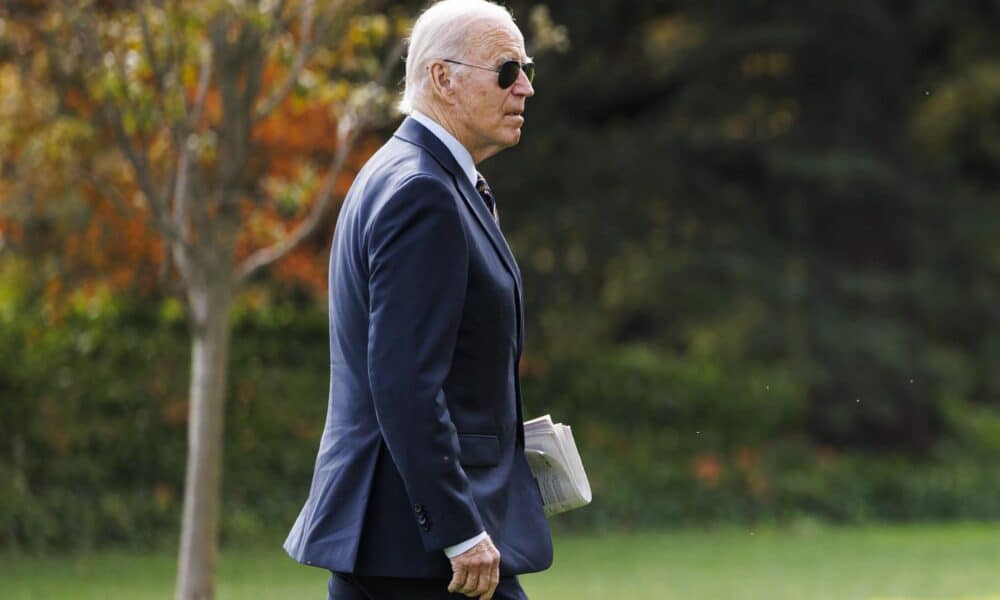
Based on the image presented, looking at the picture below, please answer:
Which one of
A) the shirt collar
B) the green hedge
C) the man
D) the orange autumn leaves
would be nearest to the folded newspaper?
the man

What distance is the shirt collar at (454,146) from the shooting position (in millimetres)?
3158

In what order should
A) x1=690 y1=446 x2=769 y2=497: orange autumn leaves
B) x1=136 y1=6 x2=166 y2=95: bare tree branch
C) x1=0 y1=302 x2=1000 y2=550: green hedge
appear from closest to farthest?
x1=136 y1=6 x2=166 y2=95: bare tree branch
x1=0 y1=302 x2=1000 y2=550: green hedge
x1=690 y1=446 x2=769 y2=497: orange autumn leaves

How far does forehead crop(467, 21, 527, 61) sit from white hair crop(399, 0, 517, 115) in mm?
11

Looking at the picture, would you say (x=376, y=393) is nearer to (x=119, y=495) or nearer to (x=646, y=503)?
(x=119, y=495)

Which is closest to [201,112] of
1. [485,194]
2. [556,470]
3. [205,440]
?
[205,440]

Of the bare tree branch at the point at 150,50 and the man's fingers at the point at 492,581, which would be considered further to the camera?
the bare tree branch at the point at 150,50

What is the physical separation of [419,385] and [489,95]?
0.67 m

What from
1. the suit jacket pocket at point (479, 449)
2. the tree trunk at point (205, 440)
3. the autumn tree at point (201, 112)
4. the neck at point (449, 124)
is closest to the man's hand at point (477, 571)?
the suit jacket pocket at point (479, 449)

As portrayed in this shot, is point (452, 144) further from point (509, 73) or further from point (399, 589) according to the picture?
point (399, 589)

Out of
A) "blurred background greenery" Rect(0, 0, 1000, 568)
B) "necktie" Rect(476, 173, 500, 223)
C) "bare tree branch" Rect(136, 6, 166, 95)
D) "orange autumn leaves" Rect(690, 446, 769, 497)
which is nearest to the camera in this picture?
"necktie" Rect(476, 173, 500, 223)

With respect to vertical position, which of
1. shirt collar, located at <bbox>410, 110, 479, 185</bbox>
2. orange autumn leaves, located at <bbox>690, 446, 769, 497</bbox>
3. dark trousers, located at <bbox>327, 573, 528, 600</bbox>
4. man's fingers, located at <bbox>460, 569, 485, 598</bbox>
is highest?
shirt collar, located at <bbox>410, 110, 479, 185</bbox>

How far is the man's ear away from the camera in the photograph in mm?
3170

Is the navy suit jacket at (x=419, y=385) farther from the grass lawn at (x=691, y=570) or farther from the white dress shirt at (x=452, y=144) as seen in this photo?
the grass lawn at (x=691, y=570)

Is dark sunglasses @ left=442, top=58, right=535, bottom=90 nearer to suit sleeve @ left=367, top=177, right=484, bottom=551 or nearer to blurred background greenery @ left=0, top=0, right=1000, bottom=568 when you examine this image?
suit sleeve @ left=367, top=177, right=484, bottom=551
